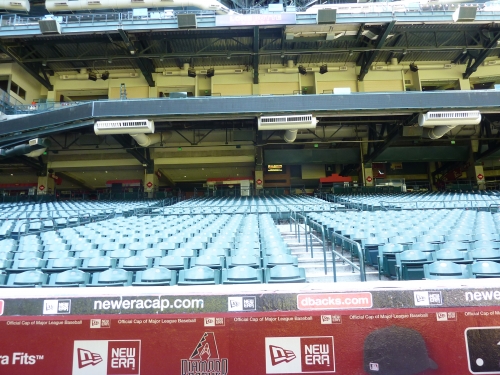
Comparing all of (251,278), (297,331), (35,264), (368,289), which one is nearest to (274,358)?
(297,331)

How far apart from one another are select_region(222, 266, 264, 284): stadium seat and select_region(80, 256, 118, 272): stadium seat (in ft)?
6.34

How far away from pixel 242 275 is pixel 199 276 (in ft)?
1.88

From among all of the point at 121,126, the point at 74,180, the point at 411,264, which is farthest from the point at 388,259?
the point at 74,180

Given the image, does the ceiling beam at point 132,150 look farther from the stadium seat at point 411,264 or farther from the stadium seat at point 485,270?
the stadium seat at point 485,270

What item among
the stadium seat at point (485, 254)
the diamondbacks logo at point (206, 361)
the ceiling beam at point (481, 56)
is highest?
the ceiling beam at point (481, 56)

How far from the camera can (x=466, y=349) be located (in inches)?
69.4

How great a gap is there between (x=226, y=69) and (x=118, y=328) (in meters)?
24.6

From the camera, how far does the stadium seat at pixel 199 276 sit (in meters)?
4.14

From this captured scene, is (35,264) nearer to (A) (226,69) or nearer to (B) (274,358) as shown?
(B) (274,358)

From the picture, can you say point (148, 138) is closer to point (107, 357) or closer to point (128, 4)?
point (128, 4)

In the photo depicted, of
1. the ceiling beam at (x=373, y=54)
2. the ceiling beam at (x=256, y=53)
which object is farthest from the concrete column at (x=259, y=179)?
the ceiling beam at (x=373, y=54)

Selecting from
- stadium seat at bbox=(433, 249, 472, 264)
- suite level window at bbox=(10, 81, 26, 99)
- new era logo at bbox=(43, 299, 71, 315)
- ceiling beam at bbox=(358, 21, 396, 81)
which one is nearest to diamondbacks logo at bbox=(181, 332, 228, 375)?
new era logo at bbox=(43, 299, 71, 315)

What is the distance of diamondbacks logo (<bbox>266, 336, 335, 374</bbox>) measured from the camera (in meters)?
1.81

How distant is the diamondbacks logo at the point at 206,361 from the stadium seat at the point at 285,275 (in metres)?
2.25
